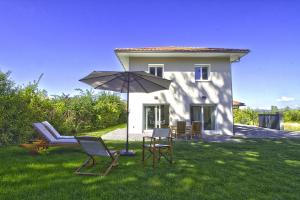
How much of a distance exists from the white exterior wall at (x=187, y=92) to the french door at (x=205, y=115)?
341 mm

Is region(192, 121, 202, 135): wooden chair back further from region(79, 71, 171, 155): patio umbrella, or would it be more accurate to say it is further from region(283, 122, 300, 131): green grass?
region(283, 122, 300, 131): green grass

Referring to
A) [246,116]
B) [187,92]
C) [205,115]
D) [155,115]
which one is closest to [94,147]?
[155,115]

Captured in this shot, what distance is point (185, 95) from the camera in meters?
17.2

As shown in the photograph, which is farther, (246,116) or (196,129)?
(246,116)

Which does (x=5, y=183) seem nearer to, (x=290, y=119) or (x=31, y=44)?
(x=31, y=44)

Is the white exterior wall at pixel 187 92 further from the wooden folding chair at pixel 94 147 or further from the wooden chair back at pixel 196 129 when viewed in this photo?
the wooden folding chair at pixel 94 147

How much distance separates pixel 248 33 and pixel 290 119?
78.0 feet

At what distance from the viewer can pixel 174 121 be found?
17000 millimetres

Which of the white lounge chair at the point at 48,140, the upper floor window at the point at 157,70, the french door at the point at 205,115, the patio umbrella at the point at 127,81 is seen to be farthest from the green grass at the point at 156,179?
the upper floor window at the point at 157,70

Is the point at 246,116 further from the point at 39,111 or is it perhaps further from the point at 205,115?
the point at 39,111

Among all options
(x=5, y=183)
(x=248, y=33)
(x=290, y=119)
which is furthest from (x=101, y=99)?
(x=290, y=119)

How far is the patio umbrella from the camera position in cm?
807

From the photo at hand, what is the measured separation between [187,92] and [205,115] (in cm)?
220

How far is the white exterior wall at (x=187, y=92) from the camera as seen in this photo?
1703cm
